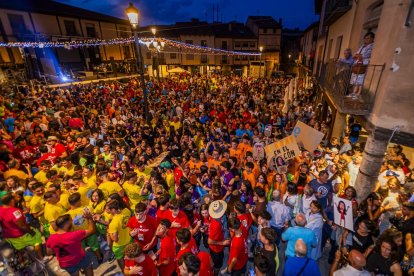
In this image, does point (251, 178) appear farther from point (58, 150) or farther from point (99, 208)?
point (58, 150)

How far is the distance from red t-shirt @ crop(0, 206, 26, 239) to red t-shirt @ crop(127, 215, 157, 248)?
235cm

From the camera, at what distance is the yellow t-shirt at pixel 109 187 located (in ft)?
18.0

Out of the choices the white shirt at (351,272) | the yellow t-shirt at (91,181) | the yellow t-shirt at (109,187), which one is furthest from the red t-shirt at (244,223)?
the yellow t-shirt at (91,181)

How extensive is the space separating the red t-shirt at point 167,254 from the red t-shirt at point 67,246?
4.94 feet

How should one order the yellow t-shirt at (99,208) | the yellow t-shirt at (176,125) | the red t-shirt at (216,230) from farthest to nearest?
the yellow t-shirt at (176,125) → the yellow t-shirt at (99,208) → the red t-shirt at (216,230)

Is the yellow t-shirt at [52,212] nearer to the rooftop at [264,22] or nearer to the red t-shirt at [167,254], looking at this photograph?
the red t-shirt at [167,254]

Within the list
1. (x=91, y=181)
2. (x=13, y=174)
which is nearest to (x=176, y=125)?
(x=91, y=181)

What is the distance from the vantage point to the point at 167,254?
12.6ft

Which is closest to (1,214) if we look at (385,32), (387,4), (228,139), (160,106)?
(228,139)

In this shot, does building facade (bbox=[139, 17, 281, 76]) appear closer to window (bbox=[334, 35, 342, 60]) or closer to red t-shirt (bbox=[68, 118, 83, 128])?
window (bbox=[334, 35, 342, 60])

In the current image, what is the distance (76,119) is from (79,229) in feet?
30.1

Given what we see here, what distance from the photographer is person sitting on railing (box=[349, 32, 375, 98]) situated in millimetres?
6000

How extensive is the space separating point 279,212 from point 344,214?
1.16 meters

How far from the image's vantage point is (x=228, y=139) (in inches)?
405
